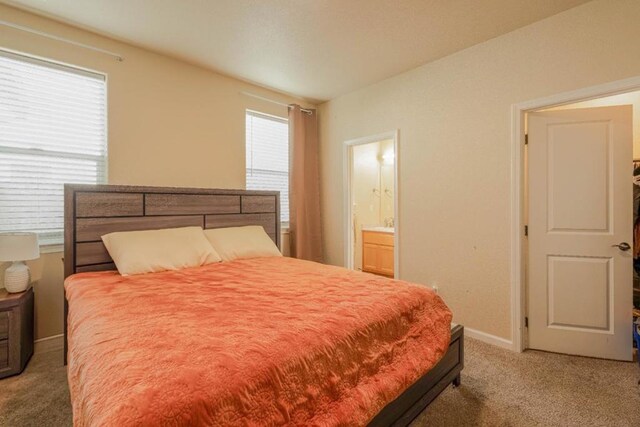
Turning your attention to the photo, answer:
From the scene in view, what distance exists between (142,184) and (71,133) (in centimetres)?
65

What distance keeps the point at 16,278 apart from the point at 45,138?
1.10m

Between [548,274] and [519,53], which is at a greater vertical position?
[519,53]

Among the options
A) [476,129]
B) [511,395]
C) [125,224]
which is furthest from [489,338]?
[125,224]

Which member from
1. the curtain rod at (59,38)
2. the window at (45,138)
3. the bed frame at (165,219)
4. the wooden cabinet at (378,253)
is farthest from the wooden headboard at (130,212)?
the wooden cabinet at (378,253)

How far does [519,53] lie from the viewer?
2.50m

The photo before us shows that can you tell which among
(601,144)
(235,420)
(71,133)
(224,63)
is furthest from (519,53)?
(71,133)

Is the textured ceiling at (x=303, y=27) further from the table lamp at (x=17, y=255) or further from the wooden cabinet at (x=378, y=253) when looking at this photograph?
the wooden cabinet at (x=378, y=253)

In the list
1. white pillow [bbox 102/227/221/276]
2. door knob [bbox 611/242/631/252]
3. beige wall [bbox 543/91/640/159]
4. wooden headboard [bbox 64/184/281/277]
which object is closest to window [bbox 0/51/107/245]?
wooden headboard [bbox 64/184/281/277]

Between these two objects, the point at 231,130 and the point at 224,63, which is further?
the point at 231,130

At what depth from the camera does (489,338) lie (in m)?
2.68

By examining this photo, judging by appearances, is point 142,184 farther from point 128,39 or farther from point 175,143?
point 128,39

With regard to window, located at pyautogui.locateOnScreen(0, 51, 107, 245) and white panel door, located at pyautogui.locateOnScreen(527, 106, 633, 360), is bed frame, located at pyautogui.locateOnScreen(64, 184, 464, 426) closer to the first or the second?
window, located at pyautogui.locateOnScreen(0, 51, 107, 245)

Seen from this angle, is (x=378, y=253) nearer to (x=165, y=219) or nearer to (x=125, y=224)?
(x=165, y=219)

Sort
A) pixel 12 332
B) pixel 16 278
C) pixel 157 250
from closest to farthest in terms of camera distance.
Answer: pixel 12 332 → pixel 16 278 → pixel 157 250
